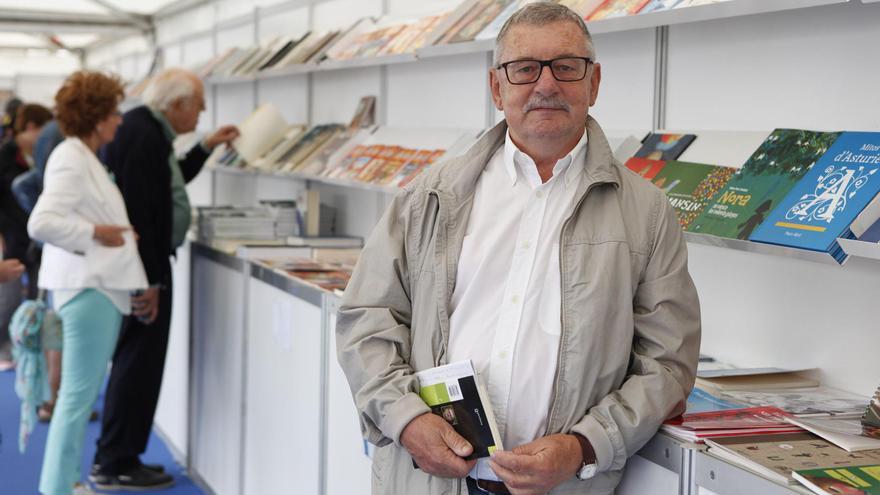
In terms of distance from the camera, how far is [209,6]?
7.75 m

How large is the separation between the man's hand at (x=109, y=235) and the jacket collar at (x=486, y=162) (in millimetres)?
2238

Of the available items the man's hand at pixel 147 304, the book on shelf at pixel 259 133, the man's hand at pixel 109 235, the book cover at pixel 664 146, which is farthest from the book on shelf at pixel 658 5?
the book on shelf at pixel 259 133

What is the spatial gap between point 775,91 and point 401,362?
3.72 ft

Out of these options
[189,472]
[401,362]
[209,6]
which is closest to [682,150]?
[401,362]

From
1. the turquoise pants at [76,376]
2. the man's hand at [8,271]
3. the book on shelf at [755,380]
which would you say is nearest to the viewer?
the book on shelf at [755,380]

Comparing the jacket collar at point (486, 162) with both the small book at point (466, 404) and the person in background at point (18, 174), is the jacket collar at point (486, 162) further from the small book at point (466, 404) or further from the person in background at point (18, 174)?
the person in background at point (18, 174)

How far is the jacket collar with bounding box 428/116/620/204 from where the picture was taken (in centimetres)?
198

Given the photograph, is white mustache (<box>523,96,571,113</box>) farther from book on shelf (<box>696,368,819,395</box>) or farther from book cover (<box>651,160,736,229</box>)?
book on shelf (<box>696,368,819,395</box>)

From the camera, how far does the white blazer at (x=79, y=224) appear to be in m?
3.85

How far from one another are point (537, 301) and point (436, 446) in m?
0.33

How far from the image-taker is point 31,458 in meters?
5.12

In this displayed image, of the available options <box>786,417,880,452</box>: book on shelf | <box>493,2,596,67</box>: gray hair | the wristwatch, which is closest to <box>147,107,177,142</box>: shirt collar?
<box>493,2,596,67</box>: gray hair

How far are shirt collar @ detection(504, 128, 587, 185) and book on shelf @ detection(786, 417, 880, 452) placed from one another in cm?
63

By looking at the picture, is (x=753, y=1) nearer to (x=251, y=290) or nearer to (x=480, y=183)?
(x=480, y=183)
